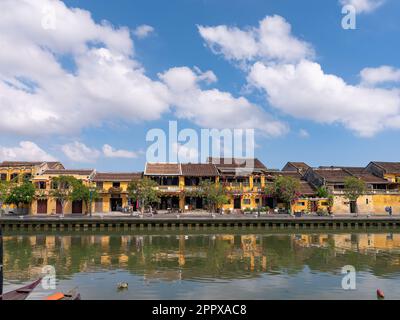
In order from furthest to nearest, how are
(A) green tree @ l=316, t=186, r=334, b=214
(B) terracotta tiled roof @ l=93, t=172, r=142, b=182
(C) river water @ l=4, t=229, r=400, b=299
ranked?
(A) green tree @ l=316, t=186, r=334, b=214, (B) terracotta tiled roof @ l=93, t=172, r=142, b=182, (C) river water @ l=4, t=229, r=400, b=299

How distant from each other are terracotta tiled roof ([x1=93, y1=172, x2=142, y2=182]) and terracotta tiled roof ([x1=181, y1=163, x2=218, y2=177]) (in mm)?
6519

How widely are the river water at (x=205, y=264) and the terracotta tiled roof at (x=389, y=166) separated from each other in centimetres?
2147

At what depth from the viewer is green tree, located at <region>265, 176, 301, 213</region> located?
50.4 m

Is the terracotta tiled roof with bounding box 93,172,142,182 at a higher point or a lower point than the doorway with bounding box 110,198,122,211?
higher

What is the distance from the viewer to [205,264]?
78.2 ft

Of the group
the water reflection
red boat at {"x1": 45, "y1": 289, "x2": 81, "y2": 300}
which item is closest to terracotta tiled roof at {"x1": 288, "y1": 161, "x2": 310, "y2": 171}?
the water reflection

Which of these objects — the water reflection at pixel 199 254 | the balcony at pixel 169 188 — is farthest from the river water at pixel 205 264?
the balcony at pixel 169 188

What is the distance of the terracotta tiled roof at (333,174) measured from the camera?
5566 cm

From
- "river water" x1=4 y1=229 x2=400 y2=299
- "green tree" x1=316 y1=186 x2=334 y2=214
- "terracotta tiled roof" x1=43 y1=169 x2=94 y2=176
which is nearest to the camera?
"river water" x1=4 y1=229 x2=400 y2=299

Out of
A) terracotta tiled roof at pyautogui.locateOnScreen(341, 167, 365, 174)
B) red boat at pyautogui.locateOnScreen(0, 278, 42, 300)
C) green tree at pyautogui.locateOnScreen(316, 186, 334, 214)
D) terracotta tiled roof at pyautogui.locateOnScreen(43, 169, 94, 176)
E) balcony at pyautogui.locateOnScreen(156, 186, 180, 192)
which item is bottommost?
red boat at pyautogui.locateOnScreen(0, 278, 42, 300)

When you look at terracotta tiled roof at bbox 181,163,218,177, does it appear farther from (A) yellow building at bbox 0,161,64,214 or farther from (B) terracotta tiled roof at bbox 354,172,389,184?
(B) terracotta tiled roof at bbox 354,172,389,184

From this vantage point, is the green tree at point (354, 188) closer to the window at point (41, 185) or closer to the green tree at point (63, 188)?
the green tree at point (63, 188)

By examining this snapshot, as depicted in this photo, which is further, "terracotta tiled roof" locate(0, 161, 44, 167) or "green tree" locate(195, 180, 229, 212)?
"terracotta tiled roof" locate(0, 161, 44, 167)

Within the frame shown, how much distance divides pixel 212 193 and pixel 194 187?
15.6 ft
